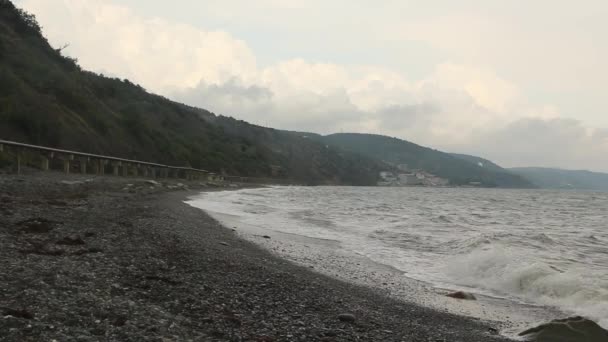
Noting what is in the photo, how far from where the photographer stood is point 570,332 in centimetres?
618

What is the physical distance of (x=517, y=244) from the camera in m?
17.5

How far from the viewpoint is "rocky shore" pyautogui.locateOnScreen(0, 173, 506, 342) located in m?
4.52

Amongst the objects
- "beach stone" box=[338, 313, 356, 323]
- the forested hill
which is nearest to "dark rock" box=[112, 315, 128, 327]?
"beach stone" box=[338, 313, 356, 323]

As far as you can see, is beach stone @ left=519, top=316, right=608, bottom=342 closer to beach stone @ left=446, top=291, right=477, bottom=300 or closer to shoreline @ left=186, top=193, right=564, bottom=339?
shoreline @ left=186, top=193, right=564, bottom=339

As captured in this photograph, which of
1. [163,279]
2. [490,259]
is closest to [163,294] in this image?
[163,279]

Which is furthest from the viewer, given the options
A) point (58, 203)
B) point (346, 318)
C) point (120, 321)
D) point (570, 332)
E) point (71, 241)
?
point (58, 203)

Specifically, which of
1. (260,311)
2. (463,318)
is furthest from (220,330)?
(463,318)

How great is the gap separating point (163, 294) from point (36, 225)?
383cm

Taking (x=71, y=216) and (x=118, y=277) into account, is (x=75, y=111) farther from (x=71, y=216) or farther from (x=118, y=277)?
(x=118, y=277)

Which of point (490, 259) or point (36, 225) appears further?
point (490, 259)

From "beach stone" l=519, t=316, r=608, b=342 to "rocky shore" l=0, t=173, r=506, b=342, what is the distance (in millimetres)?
528

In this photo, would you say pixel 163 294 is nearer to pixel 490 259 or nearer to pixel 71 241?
pixel 71 241

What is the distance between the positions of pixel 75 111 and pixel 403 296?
1521 inches

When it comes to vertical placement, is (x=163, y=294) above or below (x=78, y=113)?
below
